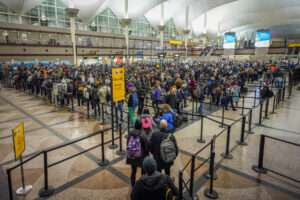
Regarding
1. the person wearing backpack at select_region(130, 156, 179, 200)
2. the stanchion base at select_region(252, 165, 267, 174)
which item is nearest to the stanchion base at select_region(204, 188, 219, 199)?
the stanchion base at select_region(252, 165, 267, 174)

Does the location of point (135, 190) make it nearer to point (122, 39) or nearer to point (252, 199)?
point (252, 199)

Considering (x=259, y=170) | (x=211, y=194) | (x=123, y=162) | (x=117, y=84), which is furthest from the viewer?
(x=117, y=84)

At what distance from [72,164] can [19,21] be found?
4165 centimetres

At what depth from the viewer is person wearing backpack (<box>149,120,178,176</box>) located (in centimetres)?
356

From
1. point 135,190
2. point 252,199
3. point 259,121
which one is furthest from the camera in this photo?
point 259,121

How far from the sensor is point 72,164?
5297 millimetres

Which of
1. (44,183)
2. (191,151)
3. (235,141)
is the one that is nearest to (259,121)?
(235,141)

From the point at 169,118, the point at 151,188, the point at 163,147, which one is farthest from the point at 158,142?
the point at 169,118

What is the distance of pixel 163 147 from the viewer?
3.55 metres

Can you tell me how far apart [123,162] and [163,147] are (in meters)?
2.21

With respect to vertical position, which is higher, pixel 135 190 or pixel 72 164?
pixel 135 190

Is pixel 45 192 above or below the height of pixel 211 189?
below

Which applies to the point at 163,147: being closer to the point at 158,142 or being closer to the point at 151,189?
the point at 158,142

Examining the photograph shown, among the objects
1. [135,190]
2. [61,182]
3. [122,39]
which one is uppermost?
[122,39]
